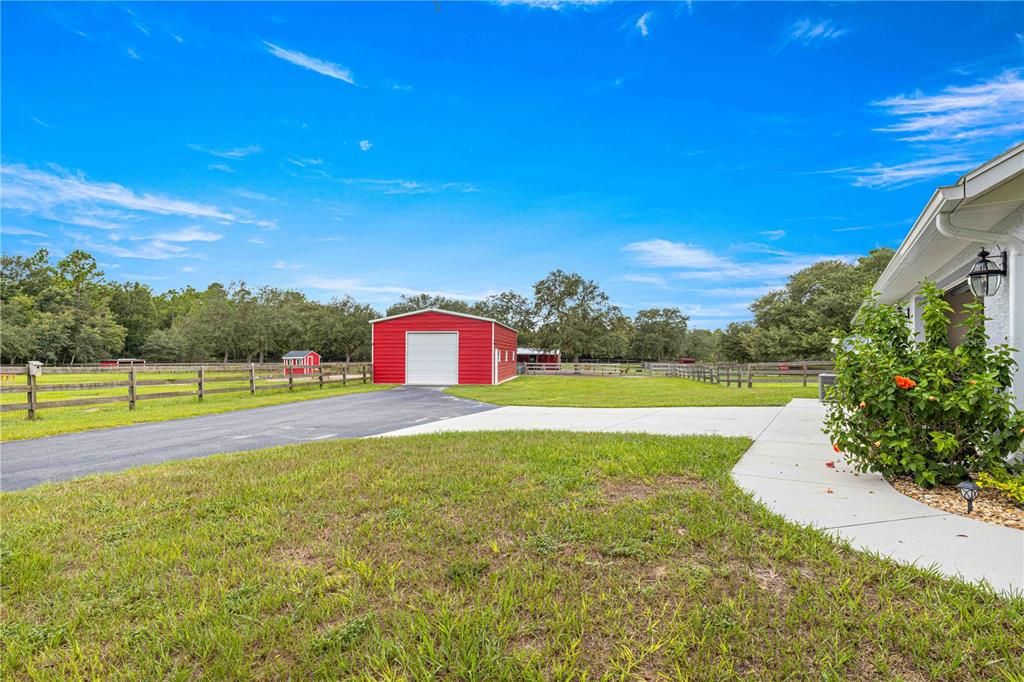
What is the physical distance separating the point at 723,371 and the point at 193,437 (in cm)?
1879

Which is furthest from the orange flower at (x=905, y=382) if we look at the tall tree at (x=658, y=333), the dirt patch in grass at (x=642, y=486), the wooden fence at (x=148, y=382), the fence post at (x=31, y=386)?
the tall tree at (x=658, y=333)

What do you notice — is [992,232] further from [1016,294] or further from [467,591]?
[467,591]

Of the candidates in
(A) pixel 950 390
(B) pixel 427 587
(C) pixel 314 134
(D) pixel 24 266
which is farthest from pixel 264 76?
(D) pixel 24 266

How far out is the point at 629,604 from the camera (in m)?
2.09

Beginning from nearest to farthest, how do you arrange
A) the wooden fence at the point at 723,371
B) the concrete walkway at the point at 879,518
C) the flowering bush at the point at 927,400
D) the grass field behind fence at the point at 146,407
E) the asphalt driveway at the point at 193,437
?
the concrete walkway at the point at 879,518 < the flowering bush at the point at 927,400 < the asphalt driveway at the point at 193,437 < the grass field behind fence at the point at 146,407 < the wooden fence at the point at 723,371

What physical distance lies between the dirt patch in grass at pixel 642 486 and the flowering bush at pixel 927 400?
4.26ft

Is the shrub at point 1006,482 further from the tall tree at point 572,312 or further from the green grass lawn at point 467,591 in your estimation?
the tall tree at point 572,312

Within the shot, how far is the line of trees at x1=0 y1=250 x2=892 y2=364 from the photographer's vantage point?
37031 millimetres

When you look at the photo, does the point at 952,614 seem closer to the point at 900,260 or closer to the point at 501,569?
the point at 501,569

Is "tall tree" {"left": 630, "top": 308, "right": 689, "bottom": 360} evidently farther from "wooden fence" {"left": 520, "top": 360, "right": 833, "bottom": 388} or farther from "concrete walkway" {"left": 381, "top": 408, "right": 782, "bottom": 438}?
"concrete walkway" {"left": 381, "top": 408, "right": 782, "bottom": 438}

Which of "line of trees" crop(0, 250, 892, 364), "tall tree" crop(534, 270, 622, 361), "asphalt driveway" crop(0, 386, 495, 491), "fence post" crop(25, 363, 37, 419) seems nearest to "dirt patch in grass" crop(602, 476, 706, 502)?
"asphalt driveway" crop(0, 386, 495, 491)

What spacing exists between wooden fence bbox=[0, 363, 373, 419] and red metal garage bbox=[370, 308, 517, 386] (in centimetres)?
104

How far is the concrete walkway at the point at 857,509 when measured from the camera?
241 centimetres

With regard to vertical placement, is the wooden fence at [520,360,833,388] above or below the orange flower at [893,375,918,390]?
below
